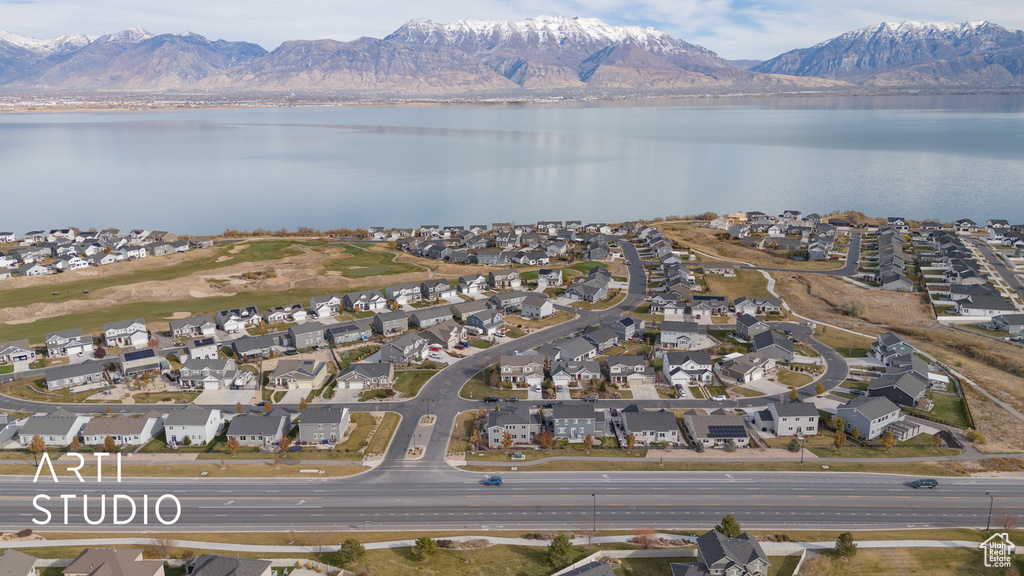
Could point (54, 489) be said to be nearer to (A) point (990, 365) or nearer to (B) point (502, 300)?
(B) point (502, 300)

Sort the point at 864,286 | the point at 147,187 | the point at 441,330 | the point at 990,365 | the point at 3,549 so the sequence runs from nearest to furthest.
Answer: the point at 3,549
the point at 990,365
the point at 441,330
the point at 864,286
the point at 147,187

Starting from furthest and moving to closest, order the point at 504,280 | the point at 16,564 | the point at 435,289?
the point at 504,280 < the point at 435,289 < the point at 16,564

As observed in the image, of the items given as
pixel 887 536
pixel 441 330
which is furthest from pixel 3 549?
pixel 887 536

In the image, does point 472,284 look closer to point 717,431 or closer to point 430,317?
point 430,317

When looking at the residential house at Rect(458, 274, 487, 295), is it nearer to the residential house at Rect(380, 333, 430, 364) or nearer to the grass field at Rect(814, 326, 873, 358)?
the residential house at Rect(380, 333, 430, 364)

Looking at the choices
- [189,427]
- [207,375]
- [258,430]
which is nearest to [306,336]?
[207,375]

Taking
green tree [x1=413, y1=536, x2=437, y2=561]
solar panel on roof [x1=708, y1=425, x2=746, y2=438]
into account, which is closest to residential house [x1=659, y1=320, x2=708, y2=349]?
solar panel on roof [x1=708, y1=425, x2=746, y2=438]
